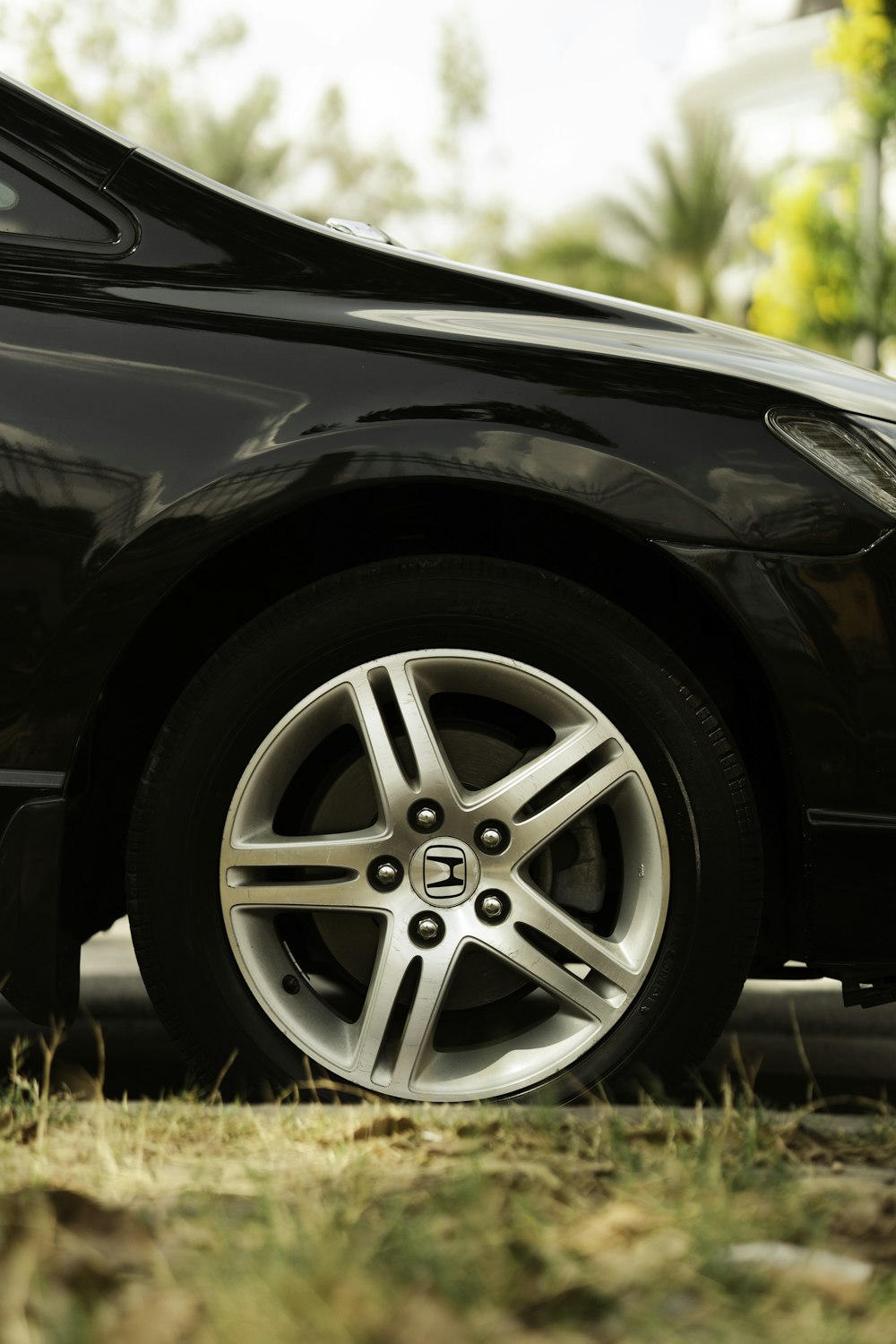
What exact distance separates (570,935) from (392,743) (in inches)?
15.9

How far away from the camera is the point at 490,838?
213 centimetres

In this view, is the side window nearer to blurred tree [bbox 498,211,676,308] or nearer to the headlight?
the headlight

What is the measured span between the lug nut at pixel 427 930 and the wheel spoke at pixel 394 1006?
0.04 feet

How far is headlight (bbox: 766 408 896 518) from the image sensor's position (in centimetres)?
213

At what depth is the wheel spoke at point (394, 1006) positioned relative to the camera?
2.13 m

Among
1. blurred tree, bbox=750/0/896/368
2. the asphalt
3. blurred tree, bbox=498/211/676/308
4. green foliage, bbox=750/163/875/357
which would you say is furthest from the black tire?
blurred tree, bbox=498/211/676/308

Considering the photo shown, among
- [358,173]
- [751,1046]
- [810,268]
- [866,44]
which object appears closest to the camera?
[751,1046]

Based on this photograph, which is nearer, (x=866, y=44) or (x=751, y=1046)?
(x=751, y=1046)

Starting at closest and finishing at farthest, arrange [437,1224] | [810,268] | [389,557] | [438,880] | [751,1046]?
1. [437,1224]
2. [438,880]
3. [389,557]
4. [751,1046]
5. [810,268]

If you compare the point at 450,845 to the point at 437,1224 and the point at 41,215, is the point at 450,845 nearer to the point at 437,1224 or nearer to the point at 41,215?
the point at 437,1224

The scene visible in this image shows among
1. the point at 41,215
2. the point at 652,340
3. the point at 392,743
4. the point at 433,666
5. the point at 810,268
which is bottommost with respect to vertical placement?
the point at 392,743

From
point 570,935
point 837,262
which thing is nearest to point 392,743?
point 570,935

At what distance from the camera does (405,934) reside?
214cm

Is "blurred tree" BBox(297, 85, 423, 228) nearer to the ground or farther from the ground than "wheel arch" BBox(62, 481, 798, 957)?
farther from the ground
